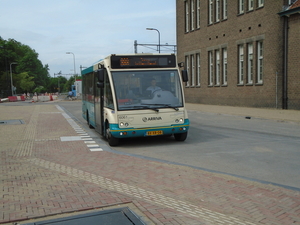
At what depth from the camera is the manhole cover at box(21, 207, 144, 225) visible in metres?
4.46

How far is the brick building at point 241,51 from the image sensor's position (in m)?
23.4

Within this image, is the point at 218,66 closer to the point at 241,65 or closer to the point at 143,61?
the point at 241,65

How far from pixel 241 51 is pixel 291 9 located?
6.76m

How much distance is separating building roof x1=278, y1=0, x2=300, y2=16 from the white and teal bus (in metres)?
13.8

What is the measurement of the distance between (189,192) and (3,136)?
9.35 m

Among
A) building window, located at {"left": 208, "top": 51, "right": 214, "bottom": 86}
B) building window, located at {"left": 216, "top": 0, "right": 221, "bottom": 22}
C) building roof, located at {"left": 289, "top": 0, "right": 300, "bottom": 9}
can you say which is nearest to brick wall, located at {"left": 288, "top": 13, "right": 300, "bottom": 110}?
building roof, located at {"left": 289, "top": 0, "right": 300, "bottom": 9}

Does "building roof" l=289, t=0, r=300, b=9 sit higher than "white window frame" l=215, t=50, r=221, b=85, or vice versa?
"building roof" l=289, t=0, r=300, b=9

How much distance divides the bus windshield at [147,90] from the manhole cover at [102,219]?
19.3 feet

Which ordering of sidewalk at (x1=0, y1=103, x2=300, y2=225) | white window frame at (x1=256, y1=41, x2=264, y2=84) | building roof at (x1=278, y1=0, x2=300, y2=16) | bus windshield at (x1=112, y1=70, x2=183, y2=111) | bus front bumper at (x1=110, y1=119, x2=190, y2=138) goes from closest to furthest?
1. sidewalk at (x1=0, y1=103, x2=300, y2=225)
2. bus front bumper at (x1=110, y1=119, x2=190, y2=138)
3. bus windshield at (x1=112, y1=70, x2=183, y2=111)
4. building roof at (x1=278, y1=0, x2=300, y2=16)
5. white window frame at (x1=256, y1=41, x2=264, y2=84)

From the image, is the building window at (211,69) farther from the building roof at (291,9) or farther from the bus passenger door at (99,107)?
the bus passenger door at (99,107)

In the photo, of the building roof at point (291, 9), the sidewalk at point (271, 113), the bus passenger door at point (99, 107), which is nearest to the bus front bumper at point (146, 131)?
the bus passenger door at point (99, 107)

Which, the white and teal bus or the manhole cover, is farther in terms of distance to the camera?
the white and teal bus

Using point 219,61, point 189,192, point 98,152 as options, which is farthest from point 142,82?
point 219,61

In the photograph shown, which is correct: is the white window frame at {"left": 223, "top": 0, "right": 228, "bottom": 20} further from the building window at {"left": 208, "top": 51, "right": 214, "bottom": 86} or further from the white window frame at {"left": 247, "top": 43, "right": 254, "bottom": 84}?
the white window frame at {"left": 247, "top": 43, "right": 254, "bottom": 84}
